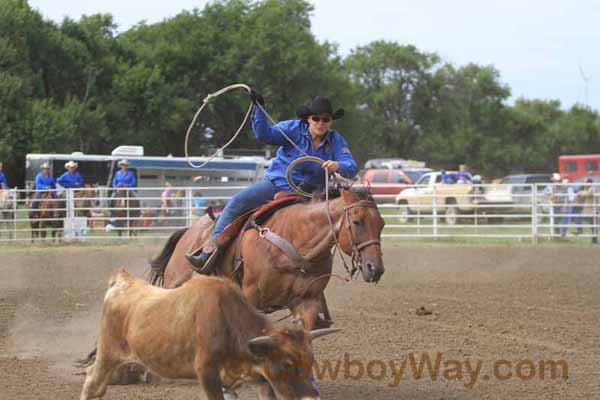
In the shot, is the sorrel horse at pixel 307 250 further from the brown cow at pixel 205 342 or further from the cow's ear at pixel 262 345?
the cow's ear at pixel 262 345

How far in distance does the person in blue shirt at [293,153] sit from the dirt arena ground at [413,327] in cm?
129

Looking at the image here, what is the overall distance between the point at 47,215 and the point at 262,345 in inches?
607

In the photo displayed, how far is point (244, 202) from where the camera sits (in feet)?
21.1

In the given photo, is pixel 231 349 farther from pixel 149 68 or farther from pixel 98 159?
pixel 149 68

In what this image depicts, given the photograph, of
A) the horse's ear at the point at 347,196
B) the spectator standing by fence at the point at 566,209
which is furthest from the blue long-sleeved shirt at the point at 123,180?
the horse's ear at the point at 347,196

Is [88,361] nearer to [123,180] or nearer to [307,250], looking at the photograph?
[307,250]

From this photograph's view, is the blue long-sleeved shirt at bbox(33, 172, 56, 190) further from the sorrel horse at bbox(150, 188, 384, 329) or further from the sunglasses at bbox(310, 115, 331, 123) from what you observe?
the sunglasses at bbox(310, 115, 331, 123)

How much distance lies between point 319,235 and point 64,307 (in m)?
5.07

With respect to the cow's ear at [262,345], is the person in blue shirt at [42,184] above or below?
above

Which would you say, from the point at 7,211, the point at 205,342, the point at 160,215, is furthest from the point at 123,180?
the point at 205,342

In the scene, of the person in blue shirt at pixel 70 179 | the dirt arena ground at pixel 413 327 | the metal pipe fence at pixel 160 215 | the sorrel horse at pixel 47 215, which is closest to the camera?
the dirt arena ground at pixel 413 327

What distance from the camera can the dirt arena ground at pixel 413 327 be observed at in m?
6.05

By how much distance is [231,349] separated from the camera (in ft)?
14.9

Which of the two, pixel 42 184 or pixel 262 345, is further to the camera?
pixel 42 184
